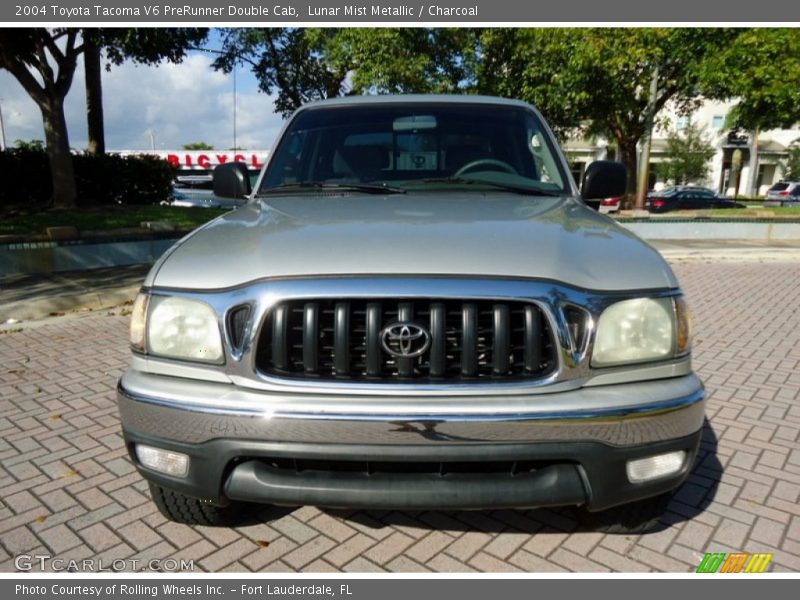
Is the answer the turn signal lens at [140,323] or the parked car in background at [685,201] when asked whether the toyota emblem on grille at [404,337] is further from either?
the parked car in background at [685,201]

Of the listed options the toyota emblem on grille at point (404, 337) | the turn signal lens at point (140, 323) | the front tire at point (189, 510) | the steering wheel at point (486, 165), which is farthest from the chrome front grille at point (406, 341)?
the steering wheel at point (486, 165)

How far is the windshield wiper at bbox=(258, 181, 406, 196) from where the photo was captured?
123 inches

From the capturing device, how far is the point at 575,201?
3133mm

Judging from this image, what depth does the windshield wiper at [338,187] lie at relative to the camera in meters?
3.12

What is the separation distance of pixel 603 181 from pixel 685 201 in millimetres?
25842

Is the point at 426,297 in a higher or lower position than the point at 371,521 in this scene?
higher

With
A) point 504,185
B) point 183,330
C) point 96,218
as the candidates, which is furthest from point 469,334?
point 96,218

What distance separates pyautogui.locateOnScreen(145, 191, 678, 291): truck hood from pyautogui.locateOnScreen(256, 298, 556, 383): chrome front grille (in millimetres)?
128

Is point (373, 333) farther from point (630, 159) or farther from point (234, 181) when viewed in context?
point (630, 159)

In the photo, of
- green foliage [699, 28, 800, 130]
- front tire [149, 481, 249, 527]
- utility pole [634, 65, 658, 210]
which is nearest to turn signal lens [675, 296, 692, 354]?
front tire [149, 481, 249, 527]

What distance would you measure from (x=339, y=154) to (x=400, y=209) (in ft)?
3.54

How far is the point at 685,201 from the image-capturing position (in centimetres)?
2634

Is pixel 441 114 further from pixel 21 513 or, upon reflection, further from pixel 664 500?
pixel 21 513
